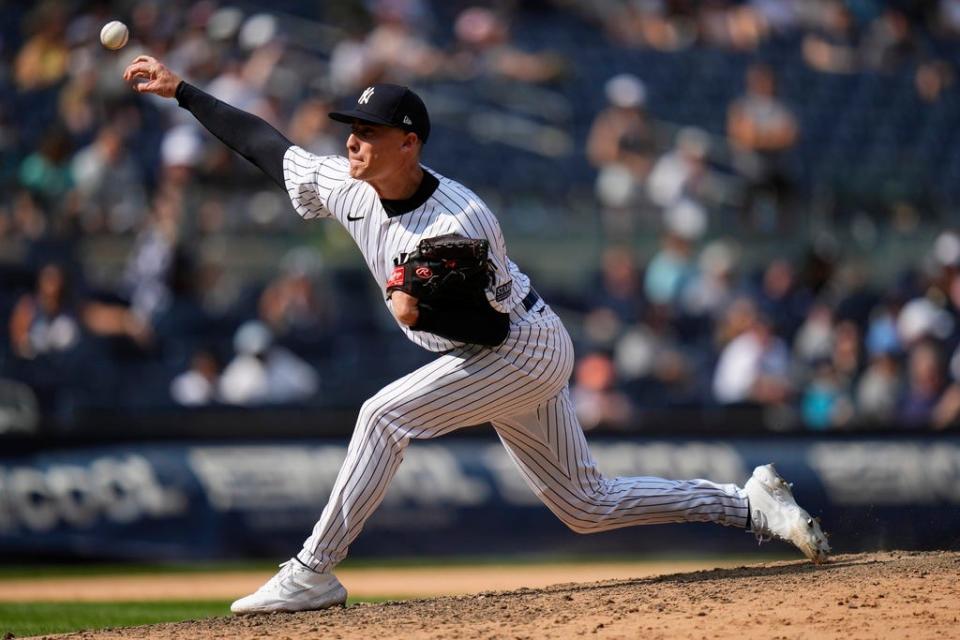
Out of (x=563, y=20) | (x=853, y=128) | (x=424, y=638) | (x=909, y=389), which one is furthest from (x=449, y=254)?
(x=563, y=20)

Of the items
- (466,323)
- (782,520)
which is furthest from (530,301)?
(782,520)

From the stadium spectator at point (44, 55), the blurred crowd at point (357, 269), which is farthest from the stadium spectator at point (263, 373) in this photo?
the stadium spectator at point (44, 55)

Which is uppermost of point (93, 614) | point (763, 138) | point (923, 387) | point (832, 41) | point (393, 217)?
point (832, 41)

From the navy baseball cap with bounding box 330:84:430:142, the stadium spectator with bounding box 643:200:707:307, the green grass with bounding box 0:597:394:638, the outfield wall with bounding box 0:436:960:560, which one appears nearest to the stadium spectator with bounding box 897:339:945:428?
the outfield wall with bounding box 0:436:960:560

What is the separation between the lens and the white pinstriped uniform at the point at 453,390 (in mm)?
4934

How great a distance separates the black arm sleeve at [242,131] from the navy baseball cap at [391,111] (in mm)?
483

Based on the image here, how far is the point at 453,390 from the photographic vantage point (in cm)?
497

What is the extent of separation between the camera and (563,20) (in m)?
15.9

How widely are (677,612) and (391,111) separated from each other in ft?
6.27

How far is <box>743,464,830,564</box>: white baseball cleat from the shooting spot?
5539 mm

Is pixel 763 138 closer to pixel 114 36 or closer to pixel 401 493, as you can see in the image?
pixel 401 493

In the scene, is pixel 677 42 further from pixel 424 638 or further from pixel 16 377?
pixel 424 638

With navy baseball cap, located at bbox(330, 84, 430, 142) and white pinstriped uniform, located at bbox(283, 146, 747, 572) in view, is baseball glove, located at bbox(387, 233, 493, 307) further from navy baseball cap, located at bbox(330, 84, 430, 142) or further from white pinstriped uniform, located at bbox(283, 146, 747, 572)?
navy baseball cap, located at bbox(330, 84, 430, 142)

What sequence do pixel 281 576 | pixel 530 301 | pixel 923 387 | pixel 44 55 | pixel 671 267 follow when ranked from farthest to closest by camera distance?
1. pixel 44 55
2. pixel 671 267
3. pixel 923 387
4. pixel 530 301
5. pixel 281 576
